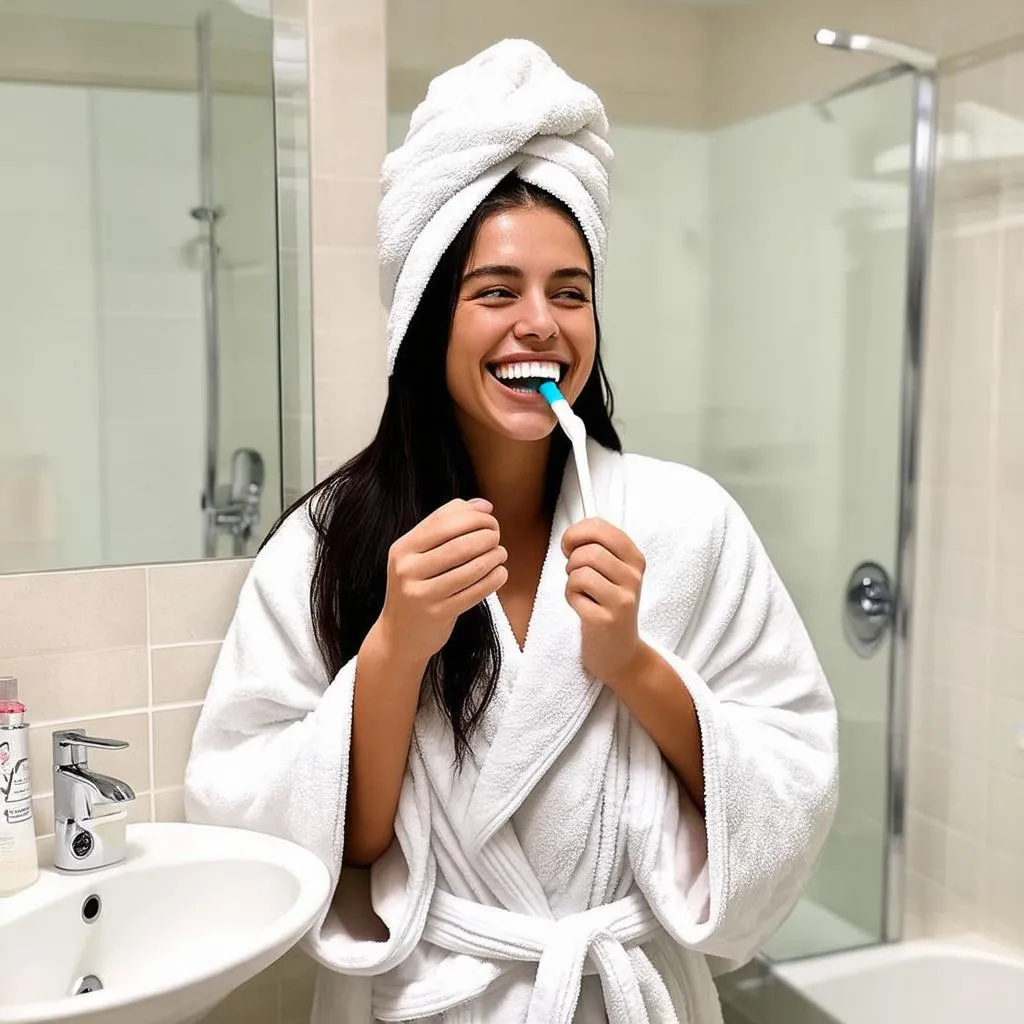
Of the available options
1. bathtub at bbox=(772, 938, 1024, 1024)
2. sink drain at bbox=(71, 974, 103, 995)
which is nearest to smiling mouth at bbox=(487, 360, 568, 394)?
sink drain at bbox=(71, 974, 103, 995)

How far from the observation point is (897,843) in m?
1.79

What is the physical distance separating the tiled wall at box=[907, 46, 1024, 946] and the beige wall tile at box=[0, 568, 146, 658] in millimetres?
1155

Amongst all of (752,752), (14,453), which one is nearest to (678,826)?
(752,752)

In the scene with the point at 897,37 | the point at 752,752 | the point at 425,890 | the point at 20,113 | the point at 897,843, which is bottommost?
the point at 897,843

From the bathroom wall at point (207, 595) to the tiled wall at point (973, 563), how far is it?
2.82 feet

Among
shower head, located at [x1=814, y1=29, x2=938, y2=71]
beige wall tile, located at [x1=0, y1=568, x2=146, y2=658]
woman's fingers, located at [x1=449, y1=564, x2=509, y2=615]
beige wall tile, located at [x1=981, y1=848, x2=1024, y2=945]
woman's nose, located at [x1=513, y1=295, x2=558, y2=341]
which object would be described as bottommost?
beige wall tile, located at [x1=981, y1=848, x2=1024, y2=945]

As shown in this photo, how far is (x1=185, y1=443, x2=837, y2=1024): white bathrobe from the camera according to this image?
112 cm

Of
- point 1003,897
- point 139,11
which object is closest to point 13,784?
point 139,11

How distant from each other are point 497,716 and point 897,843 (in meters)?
0.95

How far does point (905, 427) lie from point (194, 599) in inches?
42.2

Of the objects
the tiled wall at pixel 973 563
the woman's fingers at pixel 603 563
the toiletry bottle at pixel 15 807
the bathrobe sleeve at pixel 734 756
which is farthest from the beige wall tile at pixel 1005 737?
the toiletry bottle at pixel 15 807

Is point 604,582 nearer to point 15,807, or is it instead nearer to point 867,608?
point 15,807

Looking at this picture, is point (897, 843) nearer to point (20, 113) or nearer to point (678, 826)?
point (678, 826)

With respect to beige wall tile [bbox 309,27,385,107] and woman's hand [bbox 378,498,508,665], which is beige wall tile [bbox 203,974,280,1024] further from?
beige wall tile [bbox 309,27,385,107]
